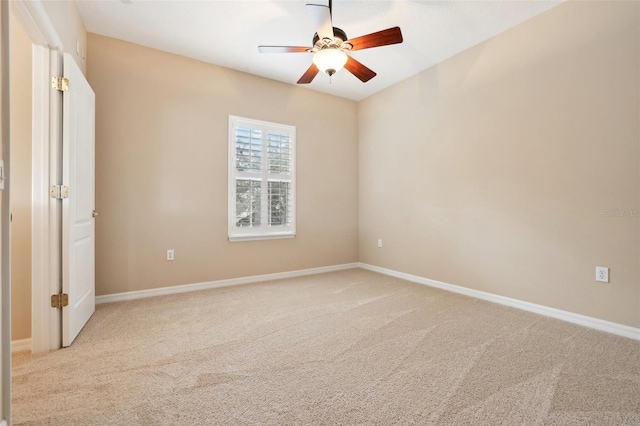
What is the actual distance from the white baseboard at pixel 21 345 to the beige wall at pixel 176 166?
100 cm

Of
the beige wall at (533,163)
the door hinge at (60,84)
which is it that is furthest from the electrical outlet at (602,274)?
the door hinge at (60,84)

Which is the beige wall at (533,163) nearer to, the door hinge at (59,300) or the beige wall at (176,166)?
the beige wall at (176,166)

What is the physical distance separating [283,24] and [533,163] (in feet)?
9.25

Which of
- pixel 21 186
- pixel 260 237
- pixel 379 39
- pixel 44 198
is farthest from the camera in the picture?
pixel 260 237

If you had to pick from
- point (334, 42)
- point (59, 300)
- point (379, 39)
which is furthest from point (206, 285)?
point (379, 39)

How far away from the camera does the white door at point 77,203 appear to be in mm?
2217

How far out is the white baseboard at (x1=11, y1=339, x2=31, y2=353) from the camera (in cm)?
216

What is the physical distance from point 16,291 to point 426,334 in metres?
3.15

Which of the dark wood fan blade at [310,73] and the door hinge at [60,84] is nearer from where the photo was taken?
the door hinge at [60,84]

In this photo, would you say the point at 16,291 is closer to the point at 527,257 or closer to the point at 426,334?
the point at 426,334

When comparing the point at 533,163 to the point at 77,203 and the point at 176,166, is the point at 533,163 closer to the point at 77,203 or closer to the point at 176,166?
the point at 176,166

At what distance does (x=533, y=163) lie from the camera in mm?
2945

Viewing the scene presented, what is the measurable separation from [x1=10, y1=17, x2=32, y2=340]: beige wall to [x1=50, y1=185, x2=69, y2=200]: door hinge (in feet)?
0.90

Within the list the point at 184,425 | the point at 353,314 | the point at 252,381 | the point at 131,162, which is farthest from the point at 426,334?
the point at 131,162
